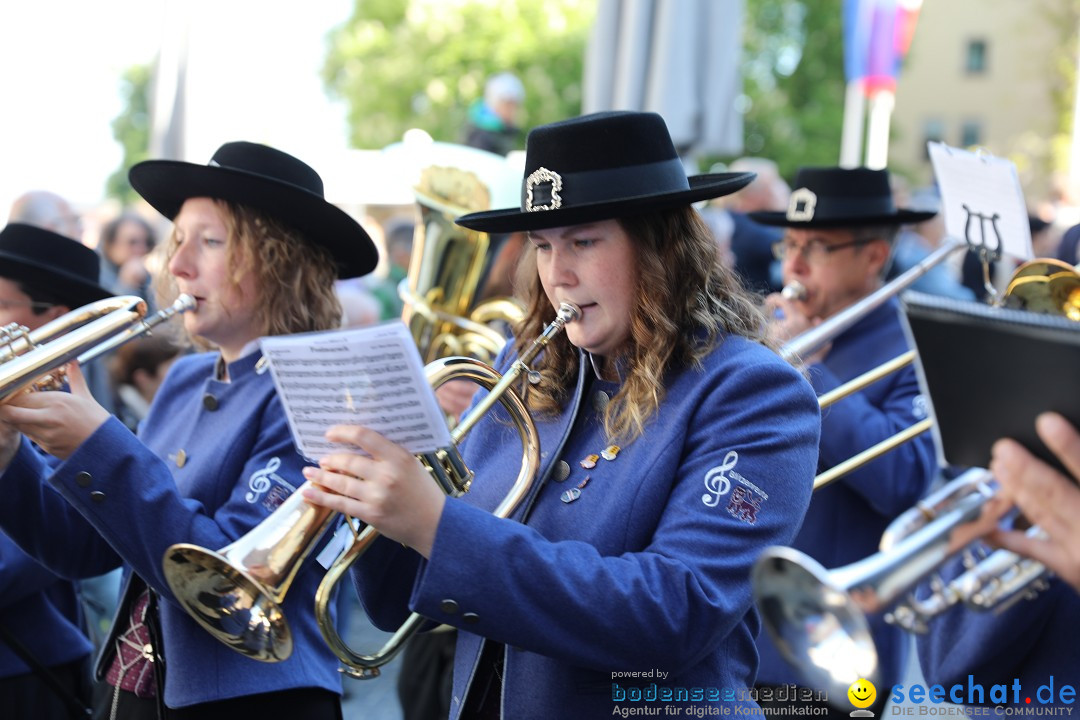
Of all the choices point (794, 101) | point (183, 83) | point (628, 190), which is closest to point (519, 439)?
point (628, 190)

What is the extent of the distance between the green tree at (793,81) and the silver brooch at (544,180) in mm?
34202

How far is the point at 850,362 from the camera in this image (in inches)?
160

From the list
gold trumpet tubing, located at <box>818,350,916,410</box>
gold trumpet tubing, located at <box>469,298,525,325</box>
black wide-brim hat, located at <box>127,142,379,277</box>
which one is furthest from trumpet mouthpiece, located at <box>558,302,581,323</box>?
gold trumpet tubing, located at <box>469,298,525,325</box>

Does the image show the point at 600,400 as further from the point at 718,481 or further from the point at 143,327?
the point at 143,327

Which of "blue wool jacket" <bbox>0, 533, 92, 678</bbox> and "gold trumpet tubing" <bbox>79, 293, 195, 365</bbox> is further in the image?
"blue wool jacket" <bbox>0, 533, 92, 678</bbox>

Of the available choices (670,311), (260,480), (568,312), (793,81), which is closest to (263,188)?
(260,480)

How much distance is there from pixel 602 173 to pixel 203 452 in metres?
1.30

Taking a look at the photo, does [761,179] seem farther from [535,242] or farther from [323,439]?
[323,439]

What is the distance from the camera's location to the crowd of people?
7.29 feet

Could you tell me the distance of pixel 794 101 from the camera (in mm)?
37656

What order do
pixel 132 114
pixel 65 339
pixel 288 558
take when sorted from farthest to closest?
pixel 132 114 → pixel 65 339 → pixel 288 558

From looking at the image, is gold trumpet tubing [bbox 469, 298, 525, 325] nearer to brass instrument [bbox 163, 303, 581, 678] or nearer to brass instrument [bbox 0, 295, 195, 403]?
brass instrument [bbox 0, 295, 195, 403]

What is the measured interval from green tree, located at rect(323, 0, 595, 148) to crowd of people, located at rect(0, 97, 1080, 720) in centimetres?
3072

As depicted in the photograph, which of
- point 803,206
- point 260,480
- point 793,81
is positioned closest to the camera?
point 260,480
